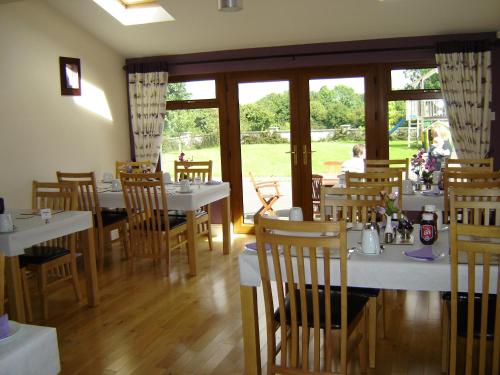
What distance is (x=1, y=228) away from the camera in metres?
3.40

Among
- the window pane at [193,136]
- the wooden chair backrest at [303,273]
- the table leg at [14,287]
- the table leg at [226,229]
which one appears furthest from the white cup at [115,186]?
the wooden chair backrest at [303,273]

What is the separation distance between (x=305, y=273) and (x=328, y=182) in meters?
3.98

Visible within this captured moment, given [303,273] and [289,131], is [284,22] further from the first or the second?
[303,273]

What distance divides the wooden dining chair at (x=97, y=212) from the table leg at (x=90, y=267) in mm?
1097

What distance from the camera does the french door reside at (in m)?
6.38

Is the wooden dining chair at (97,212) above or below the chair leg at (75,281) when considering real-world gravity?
above

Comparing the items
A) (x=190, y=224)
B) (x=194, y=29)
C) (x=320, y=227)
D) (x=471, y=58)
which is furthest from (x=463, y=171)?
(x=194, y=29)

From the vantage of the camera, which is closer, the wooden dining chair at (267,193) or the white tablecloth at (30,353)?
the white tablecloth at (30,353)

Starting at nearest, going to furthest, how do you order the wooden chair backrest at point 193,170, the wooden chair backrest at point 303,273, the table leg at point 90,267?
the wooden chair backrest at point 303,273, the table leg at point 90,267, the wooden chair backrest at point 193,170

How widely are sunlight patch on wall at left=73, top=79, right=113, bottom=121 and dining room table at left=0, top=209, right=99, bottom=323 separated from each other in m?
2.24

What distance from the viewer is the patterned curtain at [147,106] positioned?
673 cm

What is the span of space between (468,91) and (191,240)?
11.4 ft

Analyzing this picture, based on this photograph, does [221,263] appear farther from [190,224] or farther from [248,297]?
[248,297]

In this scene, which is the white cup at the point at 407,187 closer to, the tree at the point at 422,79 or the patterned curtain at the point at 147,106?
the tree at the point at 422,79
